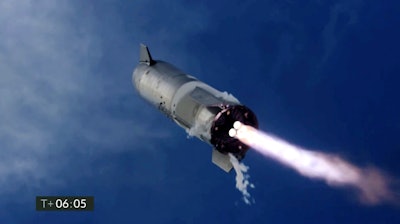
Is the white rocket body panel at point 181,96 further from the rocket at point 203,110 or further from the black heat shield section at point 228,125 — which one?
the black heat shield section at point 228,125

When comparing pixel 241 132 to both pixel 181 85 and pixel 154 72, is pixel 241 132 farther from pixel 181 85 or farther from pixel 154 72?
pixel 154 72

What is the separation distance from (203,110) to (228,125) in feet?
7.08

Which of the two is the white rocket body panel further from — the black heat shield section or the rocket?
the black heat shield section

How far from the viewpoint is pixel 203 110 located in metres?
40.5

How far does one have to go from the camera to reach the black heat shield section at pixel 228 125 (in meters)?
39.9

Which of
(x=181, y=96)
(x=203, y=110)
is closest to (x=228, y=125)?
(x=203, y=110)

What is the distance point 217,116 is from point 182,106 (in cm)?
441

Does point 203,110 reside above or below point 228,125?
above

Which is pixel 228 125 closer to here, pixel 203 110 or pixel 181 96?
pixel 203 110

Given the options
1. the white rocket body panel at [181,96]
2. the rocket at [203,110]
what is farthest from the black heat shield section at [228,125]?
the white rocket body panel at [181,96]

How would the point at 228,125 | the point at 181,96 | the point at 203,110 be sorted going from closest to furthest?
the point at 203,110 < the point at 228,125 < the point at 181,96

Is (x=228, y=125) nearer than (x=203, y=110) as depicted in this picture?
No

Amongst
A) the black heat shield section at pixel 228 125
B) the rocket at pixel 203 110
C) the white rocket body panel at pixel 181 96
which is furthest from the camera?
the white rocket body panel at pixel 181 96

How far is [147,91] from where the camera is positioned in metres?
49.8
